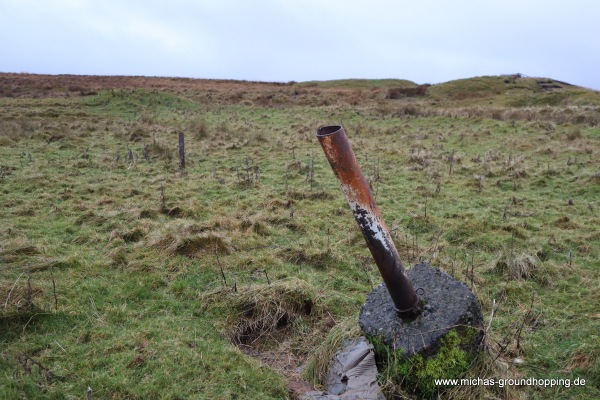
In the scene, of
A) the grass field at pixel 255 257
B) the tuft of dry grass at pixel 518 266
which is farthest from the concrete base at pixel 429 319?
the tuft of dry grass at pixel 518 266

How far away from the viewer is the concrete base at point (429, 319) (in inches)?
132

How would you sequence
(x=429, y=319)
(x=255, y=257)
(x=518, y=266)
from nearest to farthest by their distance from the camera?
(x=429, y=319) < (x=518, y=266) < (x=255, y=257)

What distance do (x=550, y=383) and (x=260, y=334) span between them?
261 centimetres

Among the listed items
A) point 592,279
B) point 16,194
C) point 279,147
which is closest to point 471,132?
point 279,147

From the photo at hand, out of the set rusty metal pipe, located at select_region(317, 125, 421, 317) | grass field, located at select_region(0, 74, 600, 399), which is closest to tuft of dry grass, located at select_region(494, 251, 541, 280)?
grass field, located at select_region(0, 74, 600, 399)

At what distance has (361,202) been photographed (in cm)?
319

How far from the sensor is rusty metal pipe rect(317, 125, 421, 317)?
10.1ft

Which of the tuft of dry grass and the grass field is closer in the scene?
the grass field

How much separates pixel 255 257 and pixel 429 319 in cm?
310

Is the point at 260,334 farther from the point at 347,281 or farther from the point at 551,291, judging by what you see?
the point at 551,291

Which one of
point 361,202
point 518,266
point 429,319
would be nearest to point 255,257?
point 429,319

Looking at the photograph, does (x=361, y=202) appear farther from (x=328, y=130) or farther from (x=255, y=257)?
(x=255, y=257)

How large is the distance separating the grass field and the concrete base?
0.30 metres

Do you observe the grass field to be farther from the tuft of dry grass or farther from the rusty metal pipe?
the rusty metal pipe
